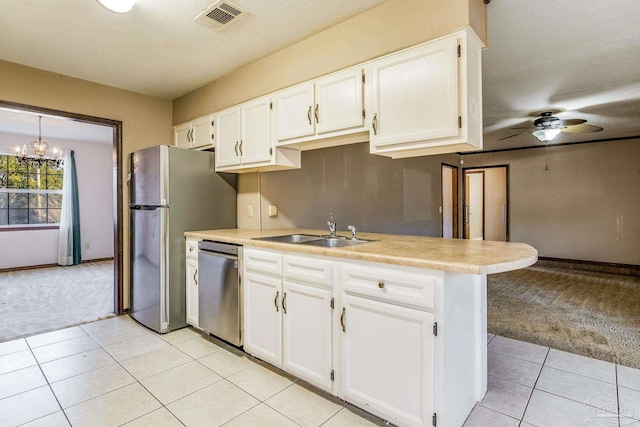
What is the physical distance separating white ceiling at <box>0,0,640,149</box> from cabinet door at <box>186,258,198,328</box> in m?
1.80

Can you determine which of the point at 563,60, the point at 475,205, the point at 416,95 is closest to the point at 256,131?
the point at 416,95

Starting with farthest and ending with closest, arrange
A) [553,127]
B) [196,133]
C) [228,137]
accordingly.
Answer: [553,127] → [196,133] → [228,137]

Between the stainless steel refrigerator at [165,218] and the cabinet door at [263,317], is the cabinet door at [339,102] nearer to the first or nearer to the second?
the cabinet door at [263,317]

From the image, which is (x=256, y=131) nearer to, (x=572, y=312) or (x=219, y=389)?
(x=219, y=389)

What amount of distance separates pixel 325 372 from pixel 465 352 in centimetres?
79

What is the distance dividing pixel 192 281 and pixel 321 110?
191 cm

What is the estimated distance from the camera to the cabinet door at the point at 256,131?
2.78m

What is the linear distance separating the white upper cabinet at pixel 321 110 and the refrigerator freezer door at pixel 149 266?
1.36m

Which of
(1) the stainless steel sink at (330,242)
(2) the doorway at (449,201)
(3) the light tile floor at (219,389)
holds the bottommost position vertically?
(3) the light tile floor at (219,389)

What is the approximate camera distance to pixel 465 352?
5.77ft

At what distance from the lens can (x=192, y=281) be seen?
9.89 feet

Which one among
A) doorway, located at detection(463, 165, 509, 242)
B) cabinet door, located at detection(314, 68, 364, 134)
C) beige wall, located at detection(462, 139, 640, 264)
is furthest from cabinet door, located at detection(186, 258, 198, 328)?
beige wall, located at detection(462, 139, 640, 264)

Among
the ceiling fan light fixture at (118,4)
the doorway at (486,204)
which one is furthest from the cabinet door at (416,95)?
the doorway at (486,204)

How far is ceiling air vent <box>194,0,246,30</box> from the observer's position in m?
2.09
